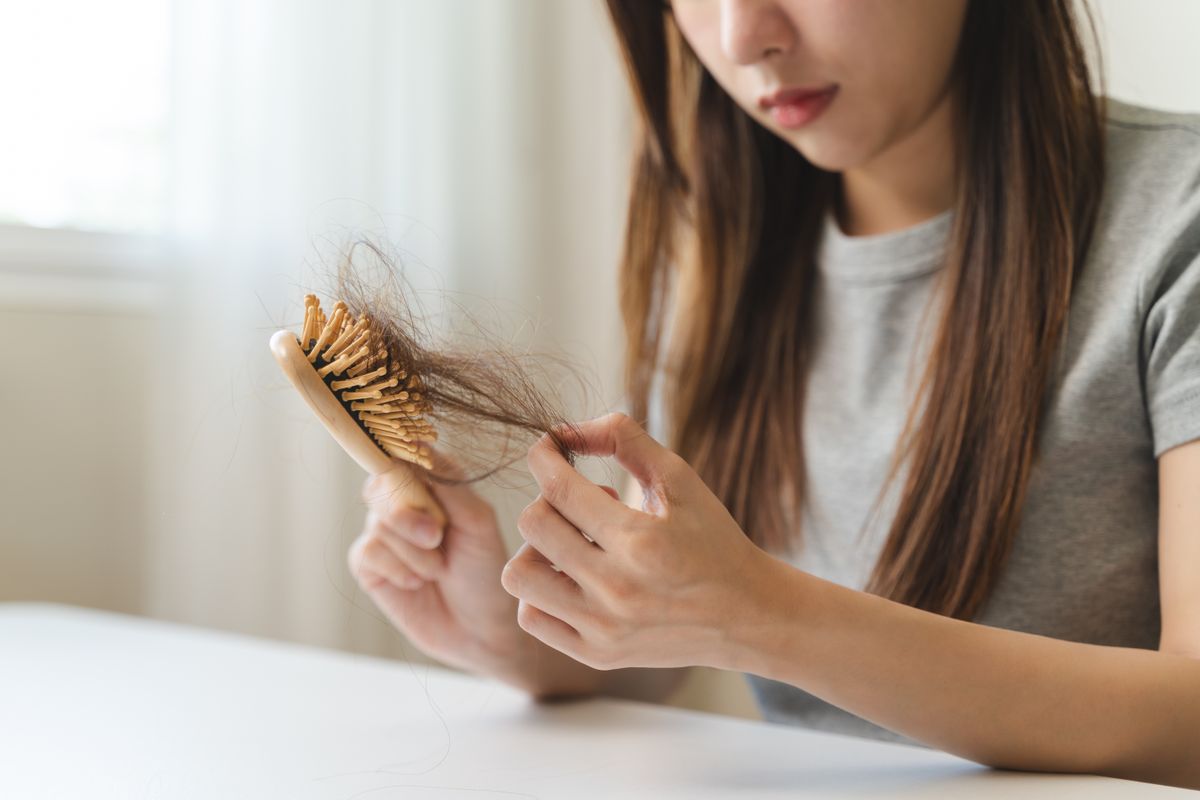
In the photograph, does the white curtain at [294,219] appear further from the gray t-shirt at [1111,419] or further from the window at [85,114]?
the gray t-shirt at [1111,419]

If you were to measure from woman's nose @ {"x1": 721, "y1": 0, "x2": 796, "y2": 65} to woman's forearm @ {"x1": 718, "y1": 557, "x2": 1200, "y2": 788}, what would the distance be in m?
0.40

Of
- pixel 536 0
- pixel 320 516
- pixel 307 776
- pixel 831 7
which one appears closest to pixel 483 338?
pixel 307 776

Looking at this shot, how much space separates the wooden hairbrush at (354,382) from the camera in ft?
1.76

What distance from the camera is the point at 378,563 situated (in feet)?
2.46

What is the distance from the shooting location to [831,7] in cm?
75

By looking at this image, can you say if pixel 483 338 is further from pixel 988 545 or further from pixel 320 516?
pixel 320 516

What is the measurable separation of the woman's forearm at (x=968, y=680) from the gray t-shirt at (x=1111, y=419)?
0.64 feet

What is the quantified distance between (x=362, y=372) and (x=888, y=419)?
49cm

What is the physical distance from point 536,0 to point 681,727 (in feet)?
4.88

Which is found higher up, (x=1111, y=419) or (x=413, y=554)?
(x=1111, y=419)

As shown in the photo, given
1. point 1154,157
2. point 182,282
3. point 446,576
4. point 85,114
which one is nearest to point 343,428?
point 446,576

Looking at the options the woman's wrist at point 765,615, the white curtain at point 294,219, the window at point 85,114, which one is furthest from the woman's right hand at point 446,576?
the window at point 85,114

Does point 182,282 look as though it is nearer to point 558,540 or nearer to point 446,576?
point 446,576

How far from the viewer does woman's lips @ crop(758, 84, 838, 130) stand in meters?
0.78
